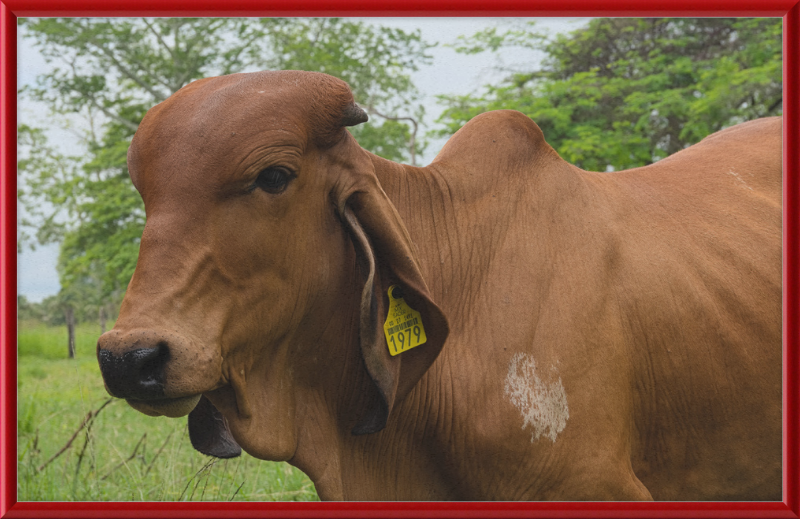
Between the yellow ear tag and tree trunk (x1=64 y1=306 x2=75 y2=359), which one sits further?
tree trunk (x1=64 y1=306 x2=75 y2=359)

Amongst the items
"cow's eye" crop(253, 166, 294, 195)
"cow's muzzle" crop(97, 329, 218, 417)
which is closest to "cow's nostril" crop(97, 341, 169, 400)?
"cow's muzzle" crop(97, 329, 218, 417)

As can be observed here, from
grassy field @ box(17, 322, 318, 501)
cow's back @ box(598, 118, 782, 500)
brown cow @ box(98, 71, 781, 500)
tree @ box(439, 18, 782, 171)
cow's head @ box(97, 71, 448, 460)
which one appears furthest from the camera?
tree @ box(439, 18, 782, 171)

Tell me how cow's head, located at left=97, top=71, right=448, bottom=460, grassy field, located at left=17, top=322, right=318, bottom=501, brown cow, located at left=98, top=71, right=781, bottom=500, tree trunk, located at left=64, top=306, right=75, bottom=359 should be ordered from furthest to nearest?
tree trunk, located at left=64, top=306, right=75, bottom=359 < grassy field, located at left=17, top=322, right=318, bottom=501 < brown cow, located at left=98, top=71, right=781, bottom=500 < cow's head, located at left=97, top=71, right=448, bottom=460

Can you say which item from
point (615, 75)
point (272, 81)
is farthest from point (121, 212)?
point (272, 81)

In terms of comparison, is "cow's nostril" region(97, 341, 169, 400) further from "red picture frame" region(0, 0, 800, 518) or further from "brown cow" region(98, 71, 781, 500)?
"red picture frame" region(0, 0, 800, 518)

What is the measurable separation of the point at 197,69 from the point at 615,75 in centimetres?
552

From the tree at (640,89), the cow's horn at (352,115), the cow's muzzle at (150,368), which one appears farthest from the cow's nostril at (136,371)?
the tree at (640,89)

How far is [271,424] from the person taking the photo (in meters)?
2.29

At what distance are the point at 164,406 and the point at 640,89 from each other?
7.34 m

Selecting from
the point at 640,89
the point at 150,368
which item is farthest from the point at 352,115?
the point at 640,89

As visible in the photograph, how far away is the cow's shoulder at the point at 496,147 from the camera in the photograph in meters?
2.79

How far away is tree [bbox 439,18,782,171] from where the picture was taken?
7266mm

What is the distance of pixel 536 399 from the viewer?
2.38m
